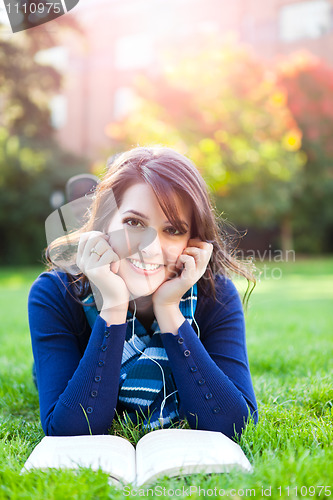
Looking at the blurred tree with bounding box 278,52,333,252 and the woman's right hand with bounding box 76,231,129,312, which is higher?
the woman's right hand with bounding box 76,231,129,312

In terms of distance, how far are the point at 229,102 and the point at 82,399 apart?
525 inches

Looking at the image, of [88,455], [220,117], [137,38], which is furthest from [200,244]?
[137,38]

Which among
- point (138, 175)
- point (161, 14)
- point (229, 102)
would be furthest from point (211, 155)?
point (138, 175)

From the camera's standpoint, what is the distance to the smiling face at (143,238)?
5.90 ft

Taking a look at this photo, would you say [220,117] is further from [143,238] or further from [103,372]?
[103,372]

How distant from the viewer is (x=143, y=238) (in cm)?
180

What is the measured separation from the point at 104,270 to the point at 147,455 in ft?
2.14

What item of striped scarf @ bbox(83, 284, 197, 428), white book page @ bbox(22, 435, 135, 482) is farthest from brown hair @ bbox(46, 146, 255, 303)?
white book page @ bbox(22, 435, 135, 482)

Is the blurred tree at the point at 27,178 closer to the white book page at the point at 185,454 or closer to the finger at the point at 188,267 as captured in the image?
the finger at the point at 188,267

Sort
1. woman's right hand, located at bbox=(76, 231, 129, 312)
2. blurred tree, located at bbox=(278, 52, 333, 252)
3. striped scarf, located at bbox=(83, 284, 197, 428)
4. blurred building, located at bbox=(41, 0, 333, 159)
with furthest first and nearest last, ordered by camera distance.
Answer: blurred building, located at bbox=(41, 0, 333, 159) → blurred tree, located at bbox=(278, 52, 333, 252) → striped scarf, located at bbox=(83, 284, 197, 428) → woman's right hand, located at bbox=(76, 231, 129, 312)

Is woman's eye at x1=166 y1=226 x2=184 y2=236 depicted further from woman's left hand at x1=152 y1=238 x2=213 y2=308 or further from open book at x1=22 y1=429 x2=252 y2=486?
open book at x1=22 y1=429 x2=252 y2=486

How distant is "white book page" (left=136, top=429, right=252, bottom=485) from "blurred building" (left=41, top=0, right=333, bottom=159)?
1737cm

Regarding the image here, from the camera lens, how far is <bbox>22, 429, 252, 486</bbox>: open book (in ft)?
4.42

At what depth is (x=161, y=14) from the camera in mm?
19344
